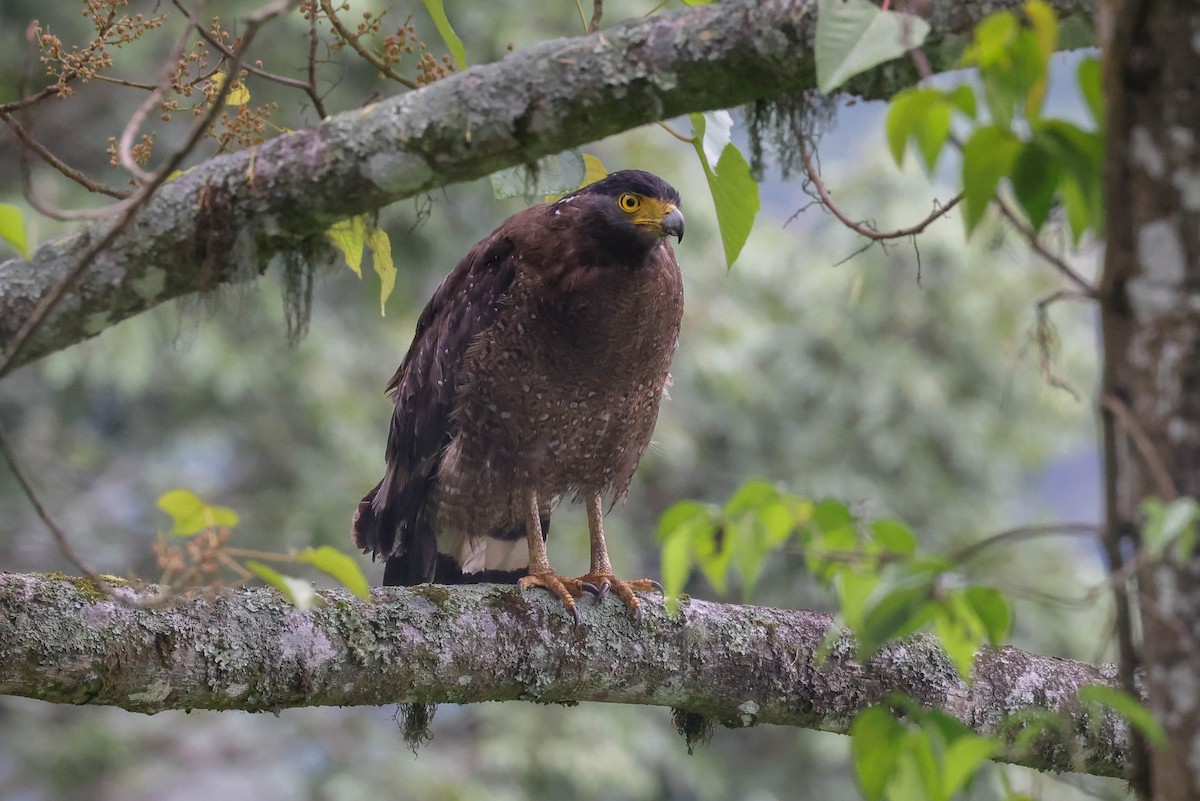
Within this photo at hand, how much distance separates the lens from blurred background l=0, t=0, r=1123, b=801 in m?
10.1

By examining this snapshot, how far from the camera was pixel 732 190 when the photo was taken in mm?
2508

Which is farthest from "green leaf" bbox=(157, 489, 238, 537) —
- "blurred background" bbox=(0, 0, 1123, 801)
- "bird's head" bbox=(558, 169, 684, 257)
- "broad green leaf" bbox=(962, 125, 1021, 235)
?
"blurred background" bbox=(0, 0, 1123, 801)

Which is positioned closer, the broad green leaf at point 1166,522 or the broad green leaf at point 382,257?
the broad green leaf at point 1166,522

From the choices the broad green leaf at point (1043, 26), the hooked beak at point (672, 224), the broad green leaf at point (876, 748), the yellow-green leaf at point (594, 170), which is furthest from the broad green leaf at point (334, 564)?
the hooked beak at point (672, 224)

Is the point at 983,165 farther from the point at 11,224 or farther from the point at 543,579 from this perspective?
the point at 543,579

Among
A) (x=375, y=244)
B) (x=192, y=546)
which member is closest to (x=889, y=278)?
(x=375, y=244)

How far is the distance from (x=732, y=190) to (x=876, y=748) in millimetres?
1383

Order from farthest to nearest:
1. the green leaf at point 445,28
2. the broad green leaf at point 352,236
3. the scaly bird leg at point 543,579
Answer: the scaly bird leg at point 543,579, the broad green leaf at point 352,236, the green leaf at point 445,28

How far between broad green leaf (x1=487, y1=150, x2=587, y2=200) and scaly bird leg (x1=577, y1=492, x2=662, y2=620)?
117 cm

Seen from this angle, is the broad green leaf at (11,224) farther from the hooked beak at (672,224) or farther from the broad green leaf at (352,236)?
the hooked beak at (672,224)

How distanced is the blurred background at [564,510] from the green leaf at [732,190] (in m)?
7.19

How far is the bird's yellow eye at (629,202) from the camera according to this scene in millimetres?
3615

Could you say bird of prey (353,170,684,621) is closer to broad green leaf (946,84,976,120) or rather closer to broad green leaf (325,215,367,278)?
broad green leaf (325,215,367,278)

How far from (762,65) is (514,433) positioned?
1969 mm
